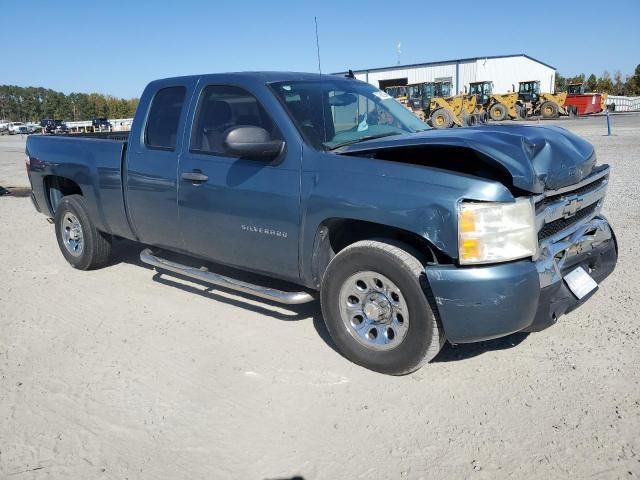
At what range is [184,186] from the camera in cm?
442

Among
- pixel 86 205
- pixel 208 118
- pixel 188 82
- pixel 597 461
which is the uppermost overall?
pixel 188 82

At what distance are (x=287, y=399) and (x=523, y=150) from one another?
2.04 meters

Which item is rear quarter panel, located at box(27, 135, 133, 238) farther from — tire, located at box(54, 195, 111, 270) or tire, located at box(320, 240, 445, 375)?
tire, located at box(320, 240, 445, 375)

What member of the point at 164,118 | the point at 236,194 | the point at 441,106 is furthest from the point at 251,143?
the point at 441,106

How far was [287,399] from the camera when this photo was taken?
3326 mm

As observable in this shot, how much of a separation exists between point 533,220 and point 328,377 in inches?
63.0

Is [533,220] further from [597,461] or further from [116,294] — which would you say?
[116,294]

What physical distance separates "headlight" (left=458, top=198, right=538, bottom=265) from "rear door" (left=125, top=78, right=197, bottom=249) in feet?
8.22

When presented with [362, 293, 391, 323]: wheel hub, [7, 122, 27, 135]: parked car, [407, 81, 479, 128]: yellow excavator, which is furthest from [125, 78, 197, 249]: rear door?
[7, 122, 27, 135]: parked car

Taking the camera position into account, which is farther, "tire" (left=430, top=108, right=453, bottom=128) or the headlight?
"tire" (left=430, top=108, right=453, bottom=128)

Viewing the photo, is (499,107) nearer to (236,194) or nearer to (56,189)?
(56,189)

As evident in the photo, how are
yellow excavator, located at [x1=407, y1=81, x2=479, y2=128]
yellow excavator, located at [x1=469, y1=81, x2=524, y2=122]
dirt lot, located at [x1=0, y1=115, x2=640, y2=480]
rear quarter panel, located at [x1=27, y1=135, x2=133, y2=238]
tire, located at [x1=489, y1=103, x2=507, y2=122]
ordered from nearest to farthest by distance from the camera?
dirt lot, located at [x1=0, y1=115, x2=640, y2=480] < rear quarter panel, located at [x1=27, y1=135, x2=133, y2=238] < yellow excavator, located at [x1=407, y1=81, x2=479, y2=128] < tire, located at [x1=489, y1=103, x2=507, y2=122] < yellow excavator, located at [x1=469, y1=81, x2=524, y2=122]

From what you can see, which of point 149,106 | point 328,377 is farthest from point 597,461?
point 149,106

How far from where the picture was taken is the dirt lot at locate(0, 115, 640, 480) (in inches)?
108
